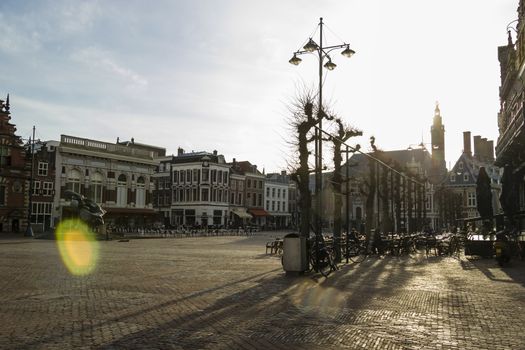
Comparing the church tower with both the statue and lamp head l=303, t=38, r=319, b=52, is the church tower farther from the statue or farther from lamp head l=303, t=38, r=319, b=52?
lamp head l=303, t=38, r=319, b=52

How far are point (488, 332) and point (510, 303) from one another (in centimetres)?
343

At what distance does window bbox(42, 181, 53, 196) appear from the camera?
5638 cm

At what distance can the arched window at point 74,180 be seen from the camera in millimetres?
58562

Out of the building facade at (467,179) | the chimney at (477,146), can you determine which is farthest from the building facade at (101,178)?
the chimney at (477,146)

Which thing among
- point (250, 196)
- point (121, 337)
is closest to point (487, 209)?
point (121, 337)

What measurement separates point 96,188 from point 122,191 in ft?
12.8

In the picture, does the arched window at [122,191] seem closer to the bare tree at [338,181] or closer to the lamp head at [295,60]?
the bare tree at [338,181]

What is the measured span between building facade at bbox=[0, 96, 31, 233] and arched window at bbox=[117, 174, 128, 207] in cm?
1172

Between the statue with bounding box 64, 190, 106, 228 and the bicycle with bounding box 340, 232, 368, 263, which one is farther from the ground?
the statue with bounding box 64, 190, 106, 228

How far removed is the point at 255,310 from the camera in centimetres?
986

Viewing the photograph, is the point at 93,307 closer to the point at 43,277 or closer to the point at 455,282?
the point at 43,277

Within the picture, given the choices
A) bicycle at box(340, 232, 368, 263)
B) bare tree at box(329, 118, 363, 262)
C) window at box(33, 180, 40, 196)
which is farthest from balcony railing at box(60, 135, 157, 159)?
bicycle at box(340, 232, 368, 263)

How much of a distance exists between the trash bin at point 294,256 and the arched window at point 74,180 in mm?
47897

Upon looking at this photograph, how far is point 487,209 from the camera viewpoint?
1057 inches
